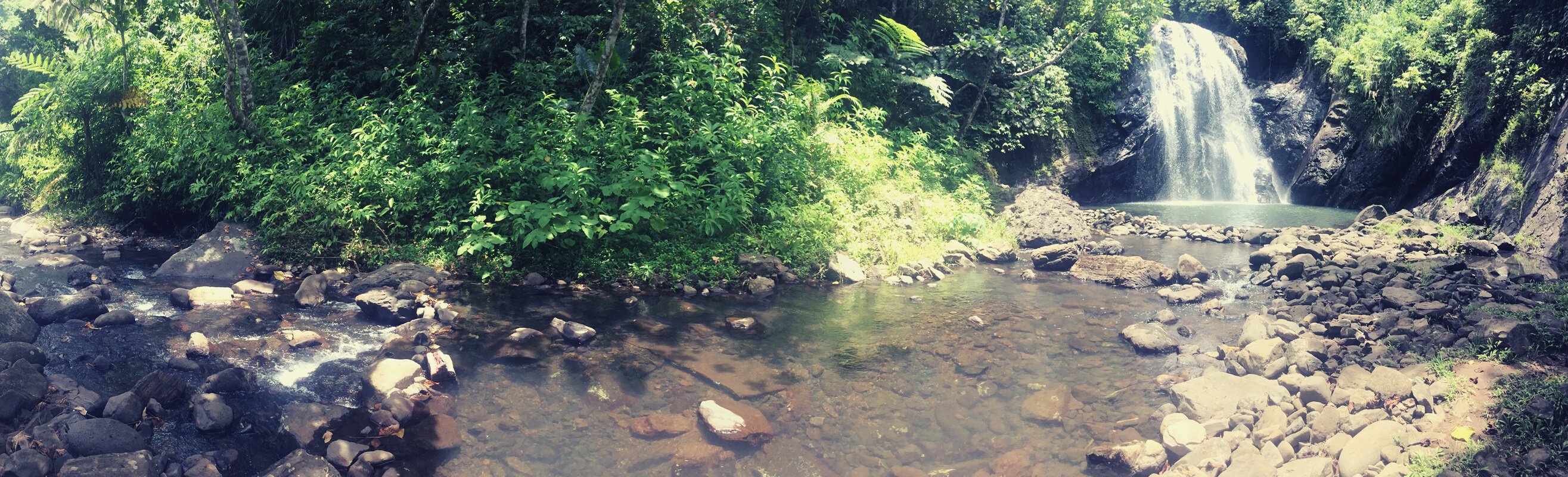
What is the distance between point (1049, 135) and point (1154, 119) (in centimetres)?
460

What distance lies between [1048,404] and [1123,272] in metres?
6.12

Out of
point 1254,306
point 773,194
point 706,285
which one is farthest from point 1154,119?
point 706,285

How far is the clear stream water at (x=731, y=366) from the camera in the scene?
5.65 meters

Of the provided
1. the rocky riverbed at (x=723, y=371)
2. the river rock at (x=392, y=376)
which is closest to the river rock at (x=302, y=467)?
the rocky riverbed at (x=723, y=371)

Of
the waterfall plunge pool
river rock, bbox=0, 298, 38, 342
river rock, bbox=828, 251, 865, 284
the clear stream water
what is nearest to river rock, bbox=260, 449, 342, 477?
the clear stream water

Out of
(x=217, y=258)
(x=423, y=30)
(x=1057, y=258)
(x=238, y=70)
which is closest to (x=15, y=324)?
(x=217, y=258)

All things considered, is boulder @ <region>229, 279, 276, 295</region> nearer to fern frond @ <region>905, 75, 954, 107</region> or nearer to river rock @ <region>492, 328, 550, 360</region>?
river rock @ <region>492, 328, 550, 360</region>

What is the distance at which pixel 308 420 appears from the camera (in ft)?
18.0

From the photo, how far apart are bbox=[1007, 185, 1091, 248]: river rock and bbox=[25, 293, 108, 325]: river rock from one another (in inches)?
549

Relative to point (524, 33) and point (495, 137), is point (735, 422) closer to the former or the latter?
point (495, 137)

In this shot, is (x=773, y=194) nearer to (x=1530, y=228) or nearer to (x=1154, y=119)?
(x=1530, y=228)

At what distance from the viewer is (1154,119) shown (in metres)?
23.1

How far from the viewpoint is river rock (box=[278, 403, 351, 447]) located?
17.6ft

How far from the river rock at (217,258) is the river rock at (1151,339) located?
→ 10.9 metres
